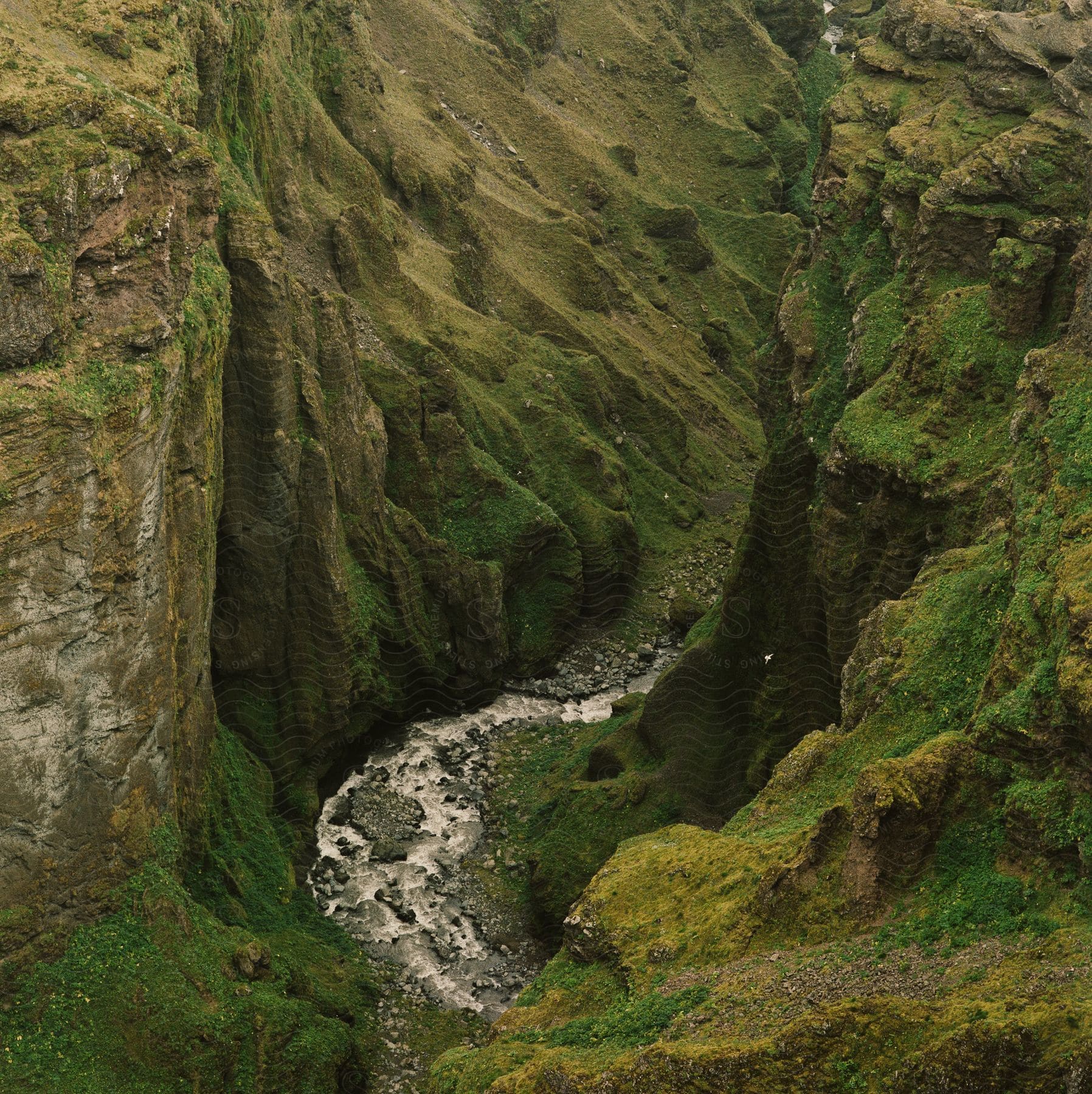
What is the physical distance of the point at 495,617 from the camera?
47.9m

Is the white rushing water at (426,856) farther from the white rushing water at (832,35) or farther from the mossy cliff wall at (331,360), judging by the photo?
the white rushing water at (832,35)

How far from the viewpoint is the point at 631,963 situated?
2186 cm

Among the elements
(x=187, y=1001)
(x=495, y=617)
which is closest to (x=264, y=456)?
(x=495, y=617)

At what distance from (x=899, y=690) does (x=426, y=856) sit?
61.5ft

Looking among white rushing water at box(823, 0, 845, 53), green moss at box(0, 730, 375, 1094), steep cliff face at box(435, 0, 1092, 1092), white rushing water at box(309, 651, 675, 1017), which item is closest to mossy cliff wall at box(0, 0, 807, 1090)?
green moss at box(0, 730, 375, 1094)

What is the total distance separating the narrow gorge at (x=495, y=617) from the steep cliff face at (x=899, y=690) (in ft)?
0.32

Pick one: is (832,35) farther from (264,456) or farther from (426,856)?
(426,856)

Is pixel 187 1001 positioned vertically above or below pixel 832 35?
below

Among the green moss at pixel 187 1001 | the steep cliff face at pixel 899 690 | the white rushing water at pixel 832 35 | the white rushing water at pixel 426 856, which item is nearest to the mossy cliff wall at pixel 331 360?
the green moss at pixel 187 1001

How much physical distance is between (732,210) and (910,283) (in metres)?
56.8

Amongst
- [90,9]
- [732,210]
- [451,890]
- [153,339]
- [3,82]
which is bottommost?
[451,890]

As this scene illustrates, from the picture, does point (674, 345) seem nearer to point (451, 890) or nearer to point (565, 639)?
point (565, 639)

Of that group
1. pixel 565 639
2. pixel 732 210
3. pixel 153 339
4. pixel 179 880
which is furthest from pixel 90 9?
pixel 732 210

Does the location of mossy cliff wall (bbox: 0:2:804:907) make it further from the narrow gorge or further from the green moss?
the green moss
